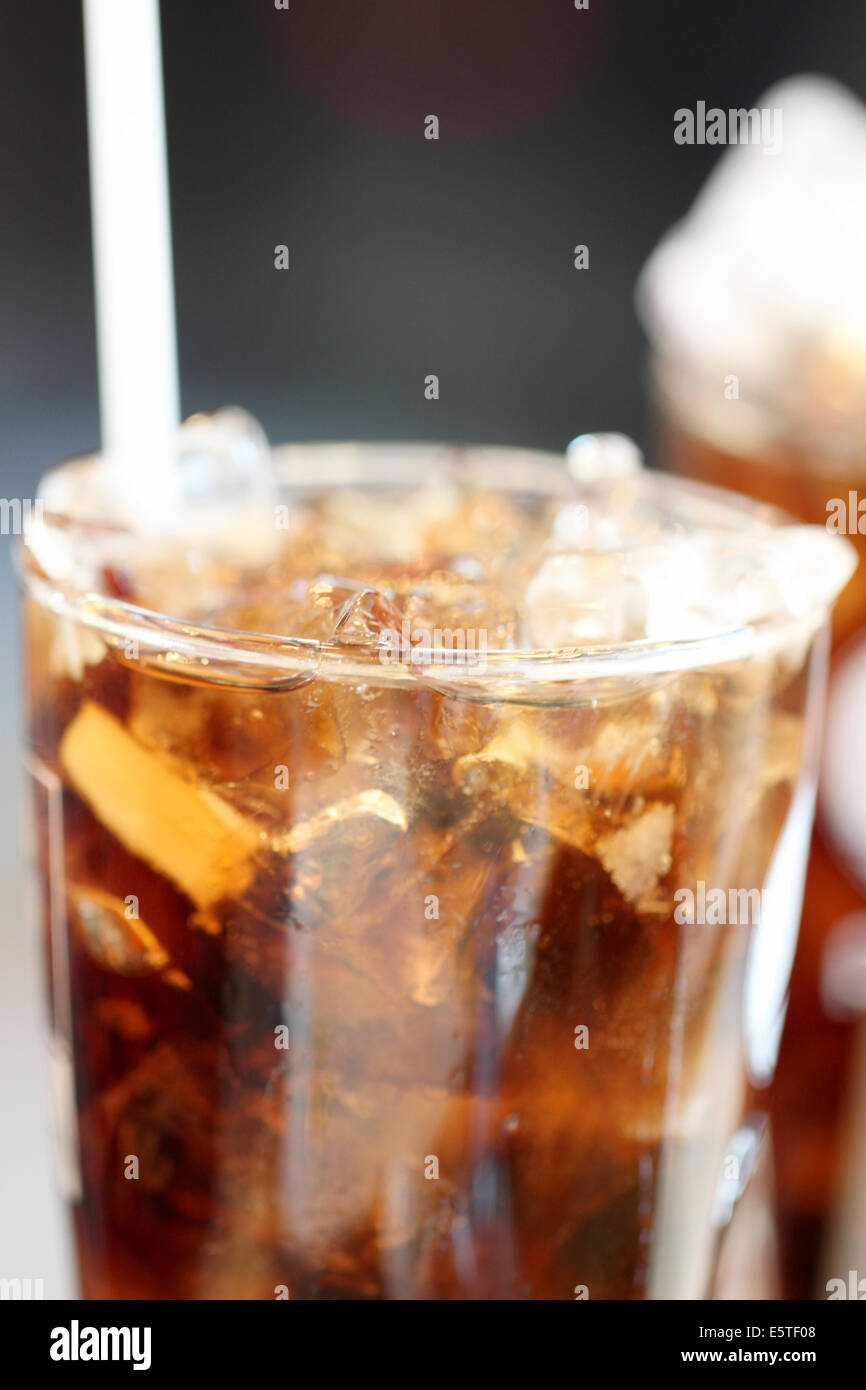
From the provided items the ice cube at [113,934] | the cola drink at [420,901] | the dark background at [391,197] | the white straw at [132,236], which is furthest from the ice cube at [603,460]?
the dark background at [391,197]

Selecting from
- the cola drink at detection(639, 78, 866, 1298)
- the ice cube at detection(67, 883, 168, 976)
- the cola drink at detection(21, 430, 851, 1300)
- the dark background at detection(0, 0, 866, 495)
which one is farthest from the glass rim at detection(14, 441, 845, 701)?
the dark background at detection(0, 0, 866, 495)

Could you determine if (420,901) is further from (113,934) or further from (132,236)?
(132,236)

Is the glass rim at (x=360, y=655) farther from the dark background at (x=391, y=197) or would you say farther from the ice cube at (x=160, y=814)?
the dark background at (x=391, y=197)

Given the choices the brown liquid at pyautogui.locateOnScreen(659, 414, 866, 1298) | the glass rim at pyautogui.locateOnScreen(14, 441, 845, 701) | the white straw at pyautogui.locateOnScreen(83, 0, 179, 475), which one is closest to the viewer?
the glass rim at pyautogui.locateOnScreen(14, 441, 845, 701)

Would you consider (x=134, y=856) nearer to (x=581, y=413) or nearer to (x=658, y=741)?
(x=658, y=741)

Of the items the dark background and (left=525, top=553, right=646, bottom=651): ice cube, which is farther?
the dark background

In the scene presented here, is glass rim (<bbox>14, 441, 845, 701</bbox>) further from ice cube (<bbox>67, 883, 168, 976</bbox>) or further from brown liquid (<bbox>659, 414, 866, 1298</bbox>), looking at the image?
brown liquid (<bbox>659, 414, 866, 1298</bbox>)
